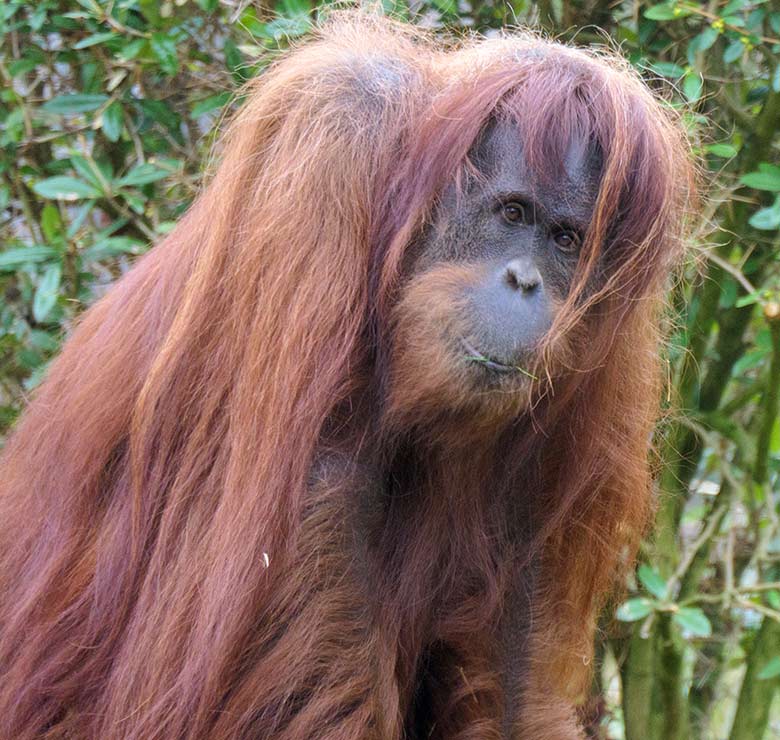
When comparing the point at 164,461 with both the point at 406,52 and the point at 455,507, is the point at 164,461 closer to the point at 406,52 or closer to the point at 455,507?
the point at 455,507

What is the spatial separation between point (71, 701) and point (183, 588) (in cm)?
40

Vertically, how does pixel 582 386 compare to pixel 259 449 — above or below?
below

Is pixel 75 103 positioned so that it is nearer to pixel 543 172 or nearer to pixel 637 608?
pixel 543 172

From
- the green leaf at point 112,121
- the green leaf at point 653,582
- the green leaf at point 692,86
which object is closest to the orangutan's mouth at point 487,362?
the green leaf at point 692,86

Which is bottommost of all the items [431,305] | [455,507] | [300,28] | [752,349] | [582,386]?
[752,349]

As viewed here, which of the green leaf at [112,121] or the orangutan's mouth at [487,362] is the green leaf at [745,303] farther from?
the green leaf at [112,121]

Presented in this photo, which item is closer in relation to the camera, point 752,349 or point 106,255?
point 106,255

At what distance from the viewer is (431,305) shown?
2195 millimetres

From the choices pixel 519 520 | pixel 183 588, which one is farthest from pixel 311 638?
pixel 519 520

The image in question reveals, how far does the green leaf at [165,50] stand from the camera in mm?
3029

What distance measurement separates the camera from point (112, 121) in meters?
3.09

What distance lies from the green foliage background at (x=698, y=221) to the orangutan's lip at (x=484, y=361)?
101 centimetres

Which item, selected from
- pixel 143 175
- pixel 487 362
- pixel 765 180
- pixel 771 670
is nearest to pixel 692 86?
pixel 765 180

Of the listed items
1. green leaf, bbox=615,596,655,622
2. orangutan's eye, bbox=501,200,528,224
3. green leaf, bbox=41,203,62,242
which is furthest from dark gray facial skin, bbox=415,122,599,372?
green leaf, bbox=41,203,62,242
